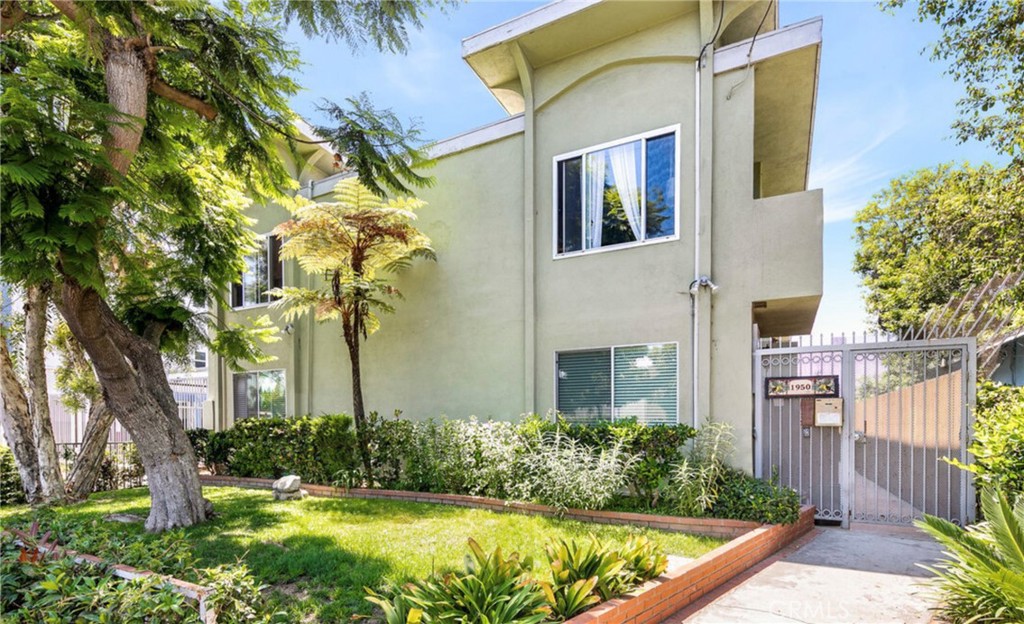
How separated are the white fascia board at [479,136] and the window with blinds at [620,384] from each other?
4.33 metres

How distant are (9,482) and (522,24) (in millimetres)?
12647

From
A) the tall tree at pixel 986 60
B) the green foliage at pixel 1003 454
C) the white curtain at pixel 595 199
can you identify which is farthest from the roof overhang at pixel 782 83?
the green foliage at pixel 1003 454

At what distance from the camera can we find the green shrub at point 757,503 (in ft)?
20.9

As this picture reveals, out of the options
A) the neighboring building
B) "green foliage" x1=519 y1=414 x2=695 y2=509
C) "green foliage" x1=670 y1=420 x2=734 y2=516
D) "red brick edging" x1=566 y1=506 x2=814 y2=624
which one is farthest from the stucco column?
the neighboring building

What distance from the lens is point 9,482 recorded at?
32.5ft

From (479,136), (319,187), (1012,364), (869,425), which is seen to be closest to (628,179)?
(479,136)

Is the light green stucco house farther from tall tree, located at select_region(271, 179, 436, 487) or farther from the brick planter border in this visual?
the brick planter border

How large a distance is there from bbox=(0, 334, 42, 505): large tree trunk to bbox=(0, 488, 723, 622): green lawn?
1.14m

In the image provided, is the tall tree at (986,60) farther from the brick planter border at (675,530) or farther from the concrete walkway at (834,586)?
the brick planter border at (675,530)

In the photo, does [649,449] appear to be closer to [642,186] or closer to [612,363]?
[612,363]

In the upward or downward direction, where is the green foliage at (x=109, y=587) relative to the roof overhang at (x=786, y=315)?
downward

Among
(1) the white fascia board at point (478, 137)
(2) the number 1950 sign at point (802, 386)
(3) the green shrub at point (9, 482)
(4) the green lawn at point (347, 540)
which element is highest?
(1) the white fascia board at point (478, 137)

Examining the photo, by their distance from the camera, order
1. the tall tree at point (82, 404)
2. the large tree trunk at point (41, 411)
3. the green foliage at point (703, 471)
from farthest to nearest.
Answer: the tall tree at point (82, 404)
the large tree trunk at point (41, 411)
the green foliage at point (703, 471)

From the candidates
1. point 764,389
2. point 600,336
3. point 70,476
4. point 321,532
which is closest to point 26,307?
point 70,476
